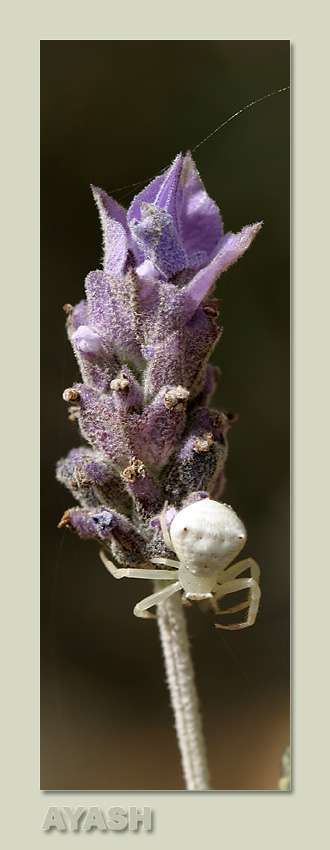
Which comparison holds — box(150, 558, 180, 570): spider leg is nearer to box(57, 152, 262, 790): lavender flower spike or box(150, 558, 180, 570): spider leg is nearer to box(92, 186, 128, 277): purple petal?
box(57, 152, 262, 790): lavender flower spike

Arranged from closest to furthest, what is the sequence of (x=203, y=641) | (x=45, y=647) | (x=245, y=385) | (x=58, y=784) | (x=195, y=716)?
1. (x=195, y=716)
2. (x=58, y=784)
3. (x=45, y=647)
4. (x=203, y=641)
5. (x=245, y=385)

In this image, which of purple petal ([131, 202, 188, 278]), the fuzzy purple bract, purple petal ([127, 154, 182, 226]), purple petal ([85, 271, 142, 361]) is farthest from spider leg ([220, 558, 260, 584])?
purple petal ([127, 154, 182, 226])

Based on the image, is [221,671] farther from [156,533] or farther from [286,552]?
[156,533]

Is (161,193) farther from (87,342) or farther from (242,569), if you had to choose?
(242,569)

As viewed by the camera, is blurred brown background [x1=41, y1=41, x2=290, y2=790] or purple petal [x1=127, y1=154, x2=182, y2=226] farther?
blurred brown background [x1=41, y1=41, x2=290, y2=790]

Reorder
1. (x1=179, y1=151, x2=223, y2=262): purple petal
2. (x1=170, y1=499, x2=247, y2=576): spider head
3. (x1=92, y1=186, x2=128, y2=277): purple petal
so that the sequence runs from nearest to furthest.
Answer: (x1=170, y1=499, x2=247, y2=576): spider head, (x1=92, y1=186, x2=128, y2=277): purple petal, (x1=179, y1=151, x2=223, y2=262): purple petal

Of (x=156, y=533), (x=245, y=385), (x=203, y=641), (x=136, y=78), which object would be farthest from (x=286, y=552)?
(x=136, y=78)
